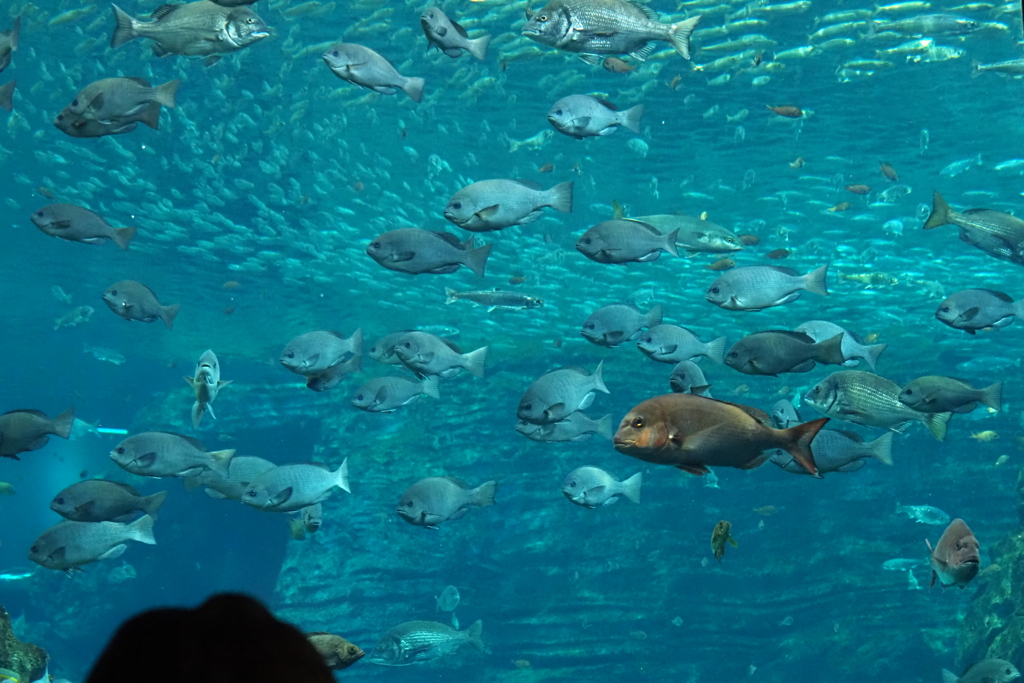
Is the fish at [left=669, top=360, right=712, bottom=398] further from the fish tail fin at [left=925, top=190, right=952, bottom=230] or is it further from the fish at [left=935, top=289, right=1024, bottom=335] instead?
the fish tail fin at [left=925, top=190, right=952, bottom=230]

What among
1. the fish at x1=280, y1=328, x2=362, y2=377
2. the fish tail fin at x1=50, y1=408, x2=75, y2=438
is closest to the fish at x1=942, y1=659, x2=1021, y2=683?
the fish at x1=280, y1=328, x2=362, y2=377

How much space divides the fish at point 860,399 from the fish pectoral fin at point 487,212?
3.19m

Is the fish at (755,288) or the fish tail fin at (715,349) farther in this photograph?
the fish tail fin at (715,349)

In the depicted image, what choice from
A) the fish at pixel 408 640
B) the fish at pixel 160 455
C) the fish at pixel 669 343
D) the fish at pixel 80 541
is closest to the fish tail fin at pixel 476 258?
the fish at pixel 669 343

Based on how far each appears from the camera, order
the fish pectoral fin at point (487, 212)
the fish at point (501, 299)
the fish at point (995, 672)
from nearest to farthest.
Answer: the fish pectoral fin at point (487, 212), the fish at point (995, 672), the fish at point (501, 299)

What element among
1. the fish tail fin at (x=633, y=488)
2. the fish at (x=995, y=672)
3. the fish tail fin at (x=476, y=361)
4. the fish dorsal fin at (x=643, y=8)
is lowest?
the fish at (x=995, y=672)

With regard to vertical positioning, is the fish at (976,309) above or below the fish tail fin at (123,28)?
below

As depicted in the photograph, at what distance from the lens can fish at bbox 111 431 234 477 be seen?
5910mm

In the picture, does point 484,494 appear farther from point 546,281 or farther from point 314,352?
point 546,281

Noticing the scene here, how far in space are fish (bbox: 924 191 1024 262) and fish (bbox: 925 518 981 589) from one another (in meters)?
2.94

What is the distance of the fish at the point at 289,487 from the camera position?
631 centimetres

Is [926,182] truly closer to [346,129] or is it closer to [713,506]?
[713,506]

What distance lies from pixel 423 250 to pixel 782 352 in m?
3.19

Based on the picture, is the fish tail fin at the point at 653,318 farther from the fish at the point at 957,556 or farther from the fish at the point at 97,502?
the fish at the point at 97,502
